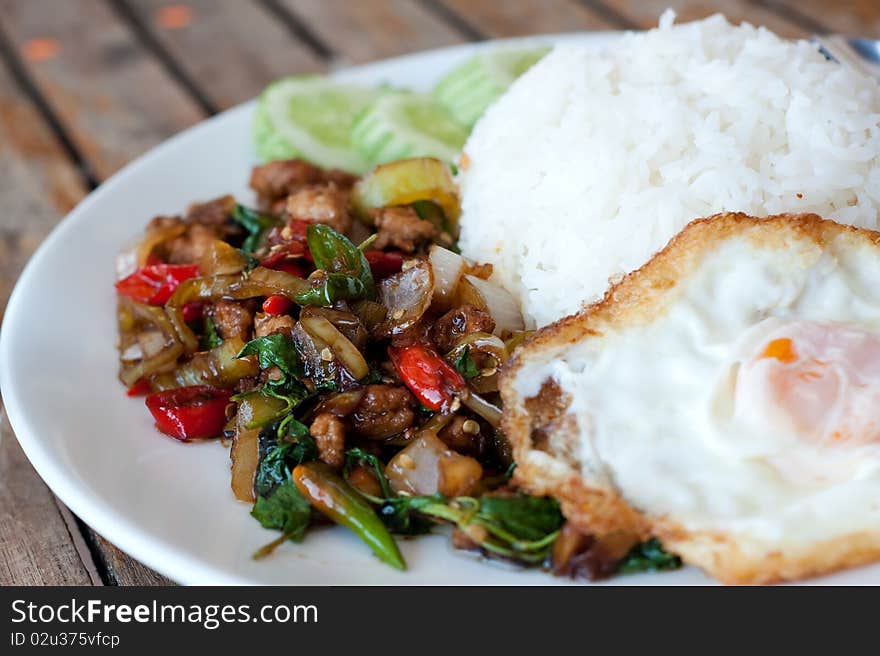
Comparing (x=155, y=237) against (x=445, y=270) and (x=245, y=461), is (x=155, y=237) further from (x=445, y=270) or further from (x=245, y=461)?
(x=245, y=461)

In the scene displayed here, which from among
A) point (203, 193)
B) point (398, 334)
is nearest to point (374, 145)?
Result: point (203, 193)

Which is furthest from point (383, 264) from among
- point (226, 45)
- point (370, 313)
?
point (226, 45)

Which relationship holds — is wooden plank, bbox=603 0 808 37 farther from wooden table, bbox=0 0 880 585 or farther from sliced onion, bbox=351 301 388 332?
sliced onion, bbox=351 301 388 332

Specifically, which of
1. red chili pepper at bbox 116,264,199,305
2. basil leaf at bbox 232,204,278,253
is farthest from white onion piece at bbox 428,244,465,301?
red chili pepper at bbox 116,264,199,305

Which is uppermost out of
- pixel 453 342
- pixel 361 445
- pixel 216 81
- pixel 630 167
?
pixel 630 167

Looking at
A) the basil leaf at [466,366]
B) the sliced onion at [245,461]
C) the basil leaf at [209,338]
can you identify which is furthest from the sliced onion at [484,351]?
the basil leaf at [209,338]
